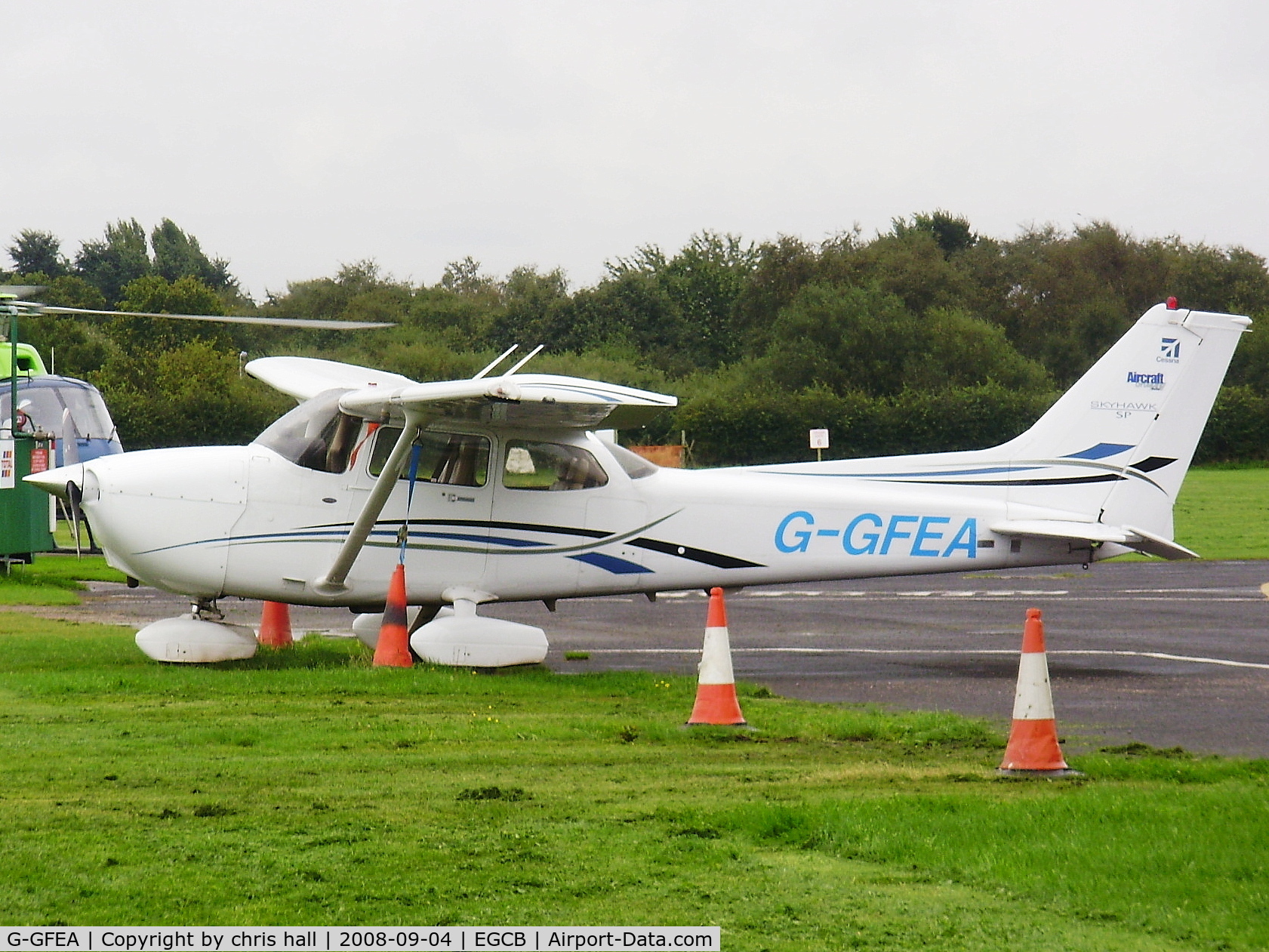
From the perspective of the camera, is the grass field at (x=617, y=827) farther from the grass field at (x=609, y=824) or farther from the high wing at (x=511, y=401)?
the high wing at (x=511, y=401)

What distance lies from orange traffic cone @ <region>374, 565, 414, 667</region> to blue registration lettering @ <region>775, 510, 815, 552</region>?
307cm

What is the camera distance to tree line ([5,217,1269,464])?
50125mm

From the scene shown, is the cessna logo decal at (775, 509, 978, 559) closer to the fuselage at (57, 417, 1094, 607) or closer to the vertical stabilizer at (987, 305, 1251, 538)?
the fuselage at (57, 417, 1094, 607)

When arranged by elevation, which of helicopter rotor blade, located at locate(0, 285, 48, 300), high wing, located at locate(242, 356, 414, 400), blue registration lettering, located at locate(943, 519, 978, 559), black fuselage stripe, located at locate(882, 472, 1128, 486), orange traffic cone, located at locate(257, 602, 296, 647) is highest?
helicopter rotor blade, located at locate(0, 285, 48, 300)

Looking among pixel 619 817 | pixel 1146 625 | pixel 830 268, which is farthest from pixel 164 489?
pixel 830 268

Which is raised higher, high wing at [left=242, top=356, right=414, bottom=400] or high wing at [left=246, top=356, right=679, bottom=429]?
high wing at [left=242, top=356, right=414, bottom=400]

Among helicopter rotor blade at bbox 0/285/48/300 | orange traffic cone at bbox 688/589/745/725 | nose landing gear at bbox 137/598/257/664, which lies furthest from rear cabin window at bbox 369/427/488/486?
helicopter rotor blade at bbox 0/285/48/300

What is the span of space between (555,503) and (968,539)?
342 centimetres

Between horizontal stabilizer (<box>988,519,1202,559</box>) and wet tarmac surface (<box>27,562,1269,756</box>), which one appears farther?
horizontal stabilizer (<box>988,519,1202,559</box>)

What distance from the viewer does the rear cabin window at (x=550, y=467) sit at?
11.3 meters

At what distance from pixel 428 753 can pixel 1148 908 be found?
3.82 metres

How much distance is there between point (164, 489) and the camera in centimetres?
1060

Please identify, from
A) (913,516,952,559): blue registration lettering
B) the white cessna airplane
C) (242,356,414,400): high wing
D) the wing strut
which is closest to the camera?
the wing strut

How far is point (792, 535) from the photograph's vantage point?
11641mm
